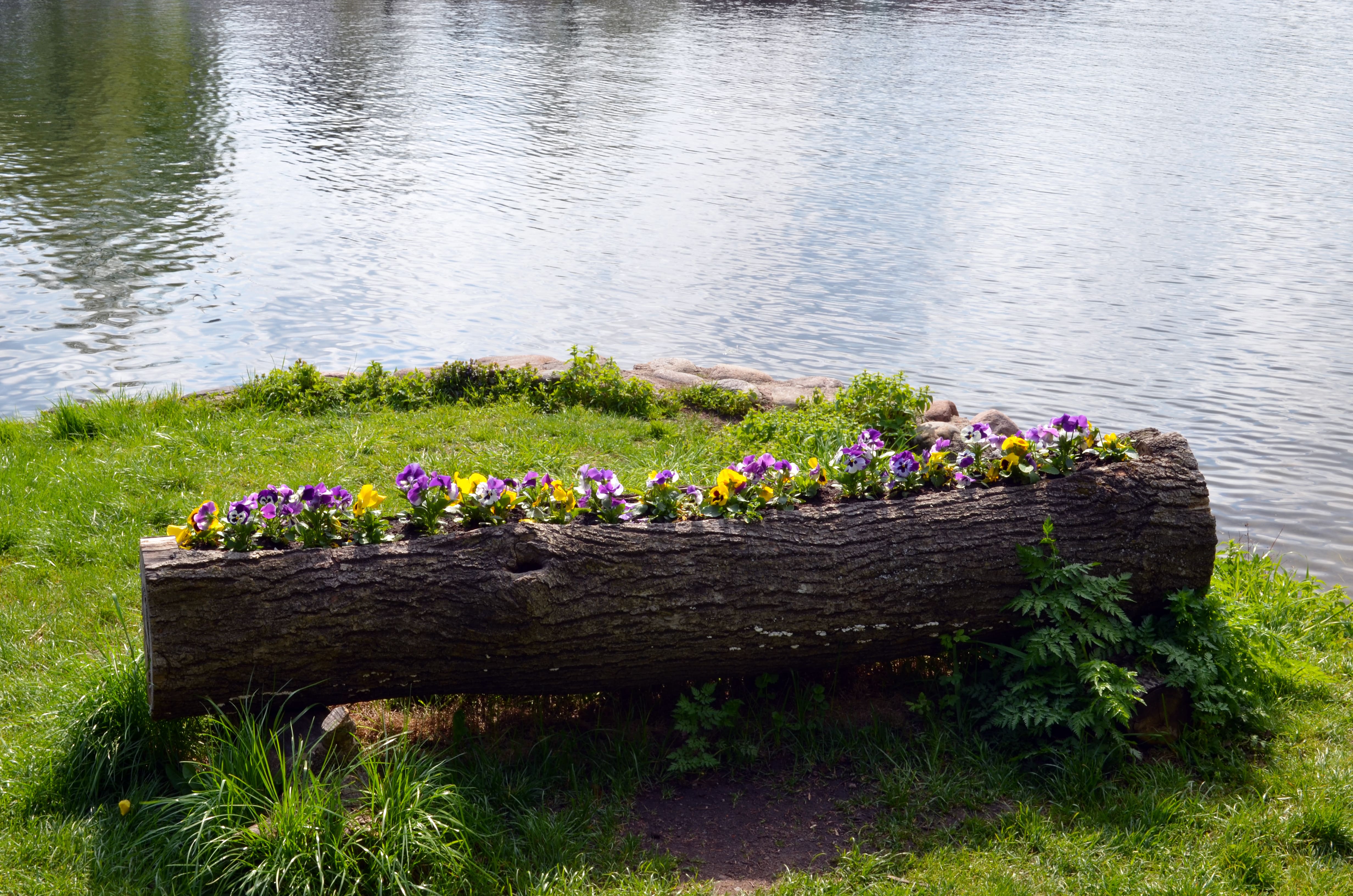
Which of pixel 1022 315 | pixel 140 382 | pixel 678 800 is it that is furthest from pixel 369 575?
pixel 1022 315

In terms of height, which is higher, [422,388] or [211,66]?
[211,66]

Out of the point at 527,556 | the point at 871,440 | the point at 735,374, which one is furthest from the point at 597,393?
the point at 527,556

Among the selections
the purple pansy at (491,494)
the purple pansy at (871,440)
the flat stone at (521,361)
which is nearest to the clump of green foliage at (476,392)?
the flat stone at (521,361)

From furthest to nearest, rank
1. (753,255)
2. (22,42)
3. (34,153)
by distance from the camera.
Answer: (22,42)
(34,153)
(753,255)

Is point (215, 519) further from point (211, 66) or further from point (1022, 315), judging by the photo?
point (211, 66)

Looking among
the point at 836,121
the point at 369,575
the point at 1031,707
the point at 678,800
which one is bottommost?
the point at 678,800

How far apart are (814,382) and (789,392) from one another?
0.71 m

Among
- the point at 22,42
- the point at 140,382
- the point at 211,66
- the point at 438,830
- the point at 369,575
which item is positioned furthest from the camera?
the point at 22,42

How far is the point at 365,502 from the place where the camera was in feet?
13.7

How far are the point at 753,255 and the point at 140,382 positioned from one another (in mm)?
7878

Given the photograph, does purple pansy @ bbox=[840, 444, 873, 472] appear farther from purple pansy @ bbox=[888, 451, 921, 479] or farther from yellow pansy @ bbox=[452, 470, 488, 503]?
yellow pansy @ bbox=[452, 470, 488, 503]

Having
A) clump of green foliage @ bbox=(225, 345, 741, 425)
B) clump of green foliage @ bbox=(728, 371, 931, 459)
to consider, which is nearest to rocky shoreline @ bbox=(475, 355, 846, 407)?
clump of green foliage @ bbox=(225, 345, 741, 425)

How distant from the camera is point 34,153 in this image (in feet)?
57.4

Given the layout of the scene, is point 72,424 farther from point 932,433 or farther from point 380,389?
point 932,433
